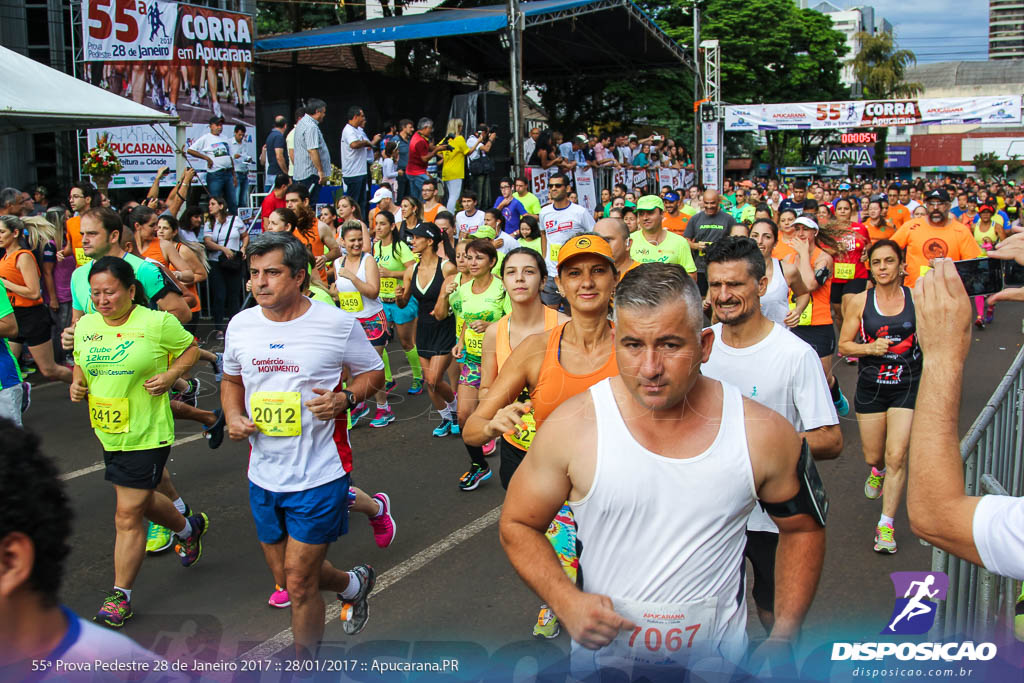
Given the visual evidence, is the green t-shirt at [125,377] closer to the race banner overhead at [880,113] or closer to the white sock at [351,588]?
the white sock at [351,588]

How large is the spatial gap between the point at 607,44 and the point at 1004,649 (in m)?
23.9

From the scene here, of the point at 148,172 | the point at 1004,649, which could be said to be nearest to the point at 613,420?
the point at 1004,649

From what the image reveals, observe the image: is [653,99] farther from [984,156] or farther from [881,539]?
[984,156]

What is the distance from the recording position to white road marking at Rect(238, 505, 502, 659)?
406 centimetres

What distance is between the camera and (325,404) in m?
3.80

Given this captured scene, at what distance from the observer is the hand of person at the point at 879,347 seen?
547cm

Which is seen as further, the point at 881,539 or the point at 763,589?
the point at 881,539

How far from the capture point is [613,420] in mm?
2129

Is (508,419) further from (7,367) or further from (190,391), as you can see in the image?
(190,391)

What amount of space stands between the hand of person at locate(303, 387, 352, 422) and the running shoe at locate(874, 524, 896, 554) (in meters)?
3.14

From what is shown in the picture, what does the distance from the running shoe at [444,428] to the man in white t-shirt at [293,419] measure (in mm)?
3735

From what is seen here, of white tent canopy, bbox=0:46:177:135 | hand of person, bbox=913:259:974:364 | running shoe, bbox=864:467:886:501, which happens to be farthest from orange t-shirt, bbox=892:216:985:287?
white tent canopy, bbox=0:46:177:135

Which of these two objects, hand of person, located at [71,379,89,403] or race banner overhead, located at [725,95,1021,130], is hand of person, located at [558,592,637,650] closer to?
hand of person, located at [71,379,89,403]

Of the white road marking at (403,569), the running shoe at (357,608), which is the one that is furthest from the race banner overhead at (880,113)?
the running shoe at (357,608)
